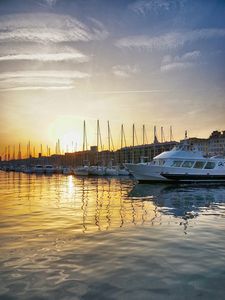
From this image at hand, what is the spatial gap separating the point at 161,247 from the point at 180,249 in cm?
60

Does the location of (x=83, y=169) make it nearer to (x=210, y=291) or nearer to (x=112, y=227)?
(x=112, y=227)

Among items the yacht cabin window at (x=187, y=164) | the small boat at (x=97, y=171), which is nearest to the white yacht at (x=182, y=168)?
the yacht cabin window at (x=187, y=164)

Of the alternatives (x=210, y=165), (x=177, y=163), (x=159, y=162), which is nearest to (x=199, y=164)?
(x=210, y=165)

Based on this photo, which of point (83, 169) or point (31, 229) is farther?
point (83, 169)

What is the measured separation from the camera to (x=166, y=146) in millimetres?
186000

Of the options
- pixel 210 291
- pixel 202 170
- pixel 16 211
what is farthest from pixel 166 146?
pixel 210 291

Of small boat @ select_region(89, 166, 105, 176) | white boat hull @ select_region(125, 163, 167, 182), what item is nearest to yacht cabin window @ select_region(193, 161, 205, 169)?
white boat hull @ select_region(125, 163, 167, 182)

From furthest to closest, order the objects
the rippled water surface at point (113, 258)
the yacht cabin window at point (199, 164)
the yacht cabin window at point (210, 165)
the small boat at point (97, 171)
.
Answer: the small boat at point (97, 171), the yacht cabin window at point (210, 165), the yacht cabin window at point (199, 164), the rippled water surface at point (113, 258)

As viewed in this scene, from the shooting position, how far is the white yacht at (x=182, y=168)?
44531mm

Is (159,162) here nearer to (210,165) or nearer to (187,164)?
(187,164)

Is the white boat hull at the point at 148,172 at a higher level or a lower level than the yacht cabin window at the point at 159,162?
lower

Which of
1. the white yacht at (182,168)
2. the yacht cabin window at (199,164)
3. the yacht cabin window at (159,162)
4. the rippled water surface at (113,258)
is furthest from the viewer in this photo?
the yacht cabin window at (159,162)

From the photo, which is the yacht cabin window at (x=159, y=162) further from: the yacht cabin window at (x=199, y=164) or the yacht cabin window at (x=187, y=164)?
the yacht cabin window at (x=199, y=164)

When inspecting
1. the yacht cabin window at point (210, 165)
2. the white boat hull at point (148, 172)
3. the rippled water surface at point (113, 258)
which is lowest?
the rippled water surface at point (113, 258)
